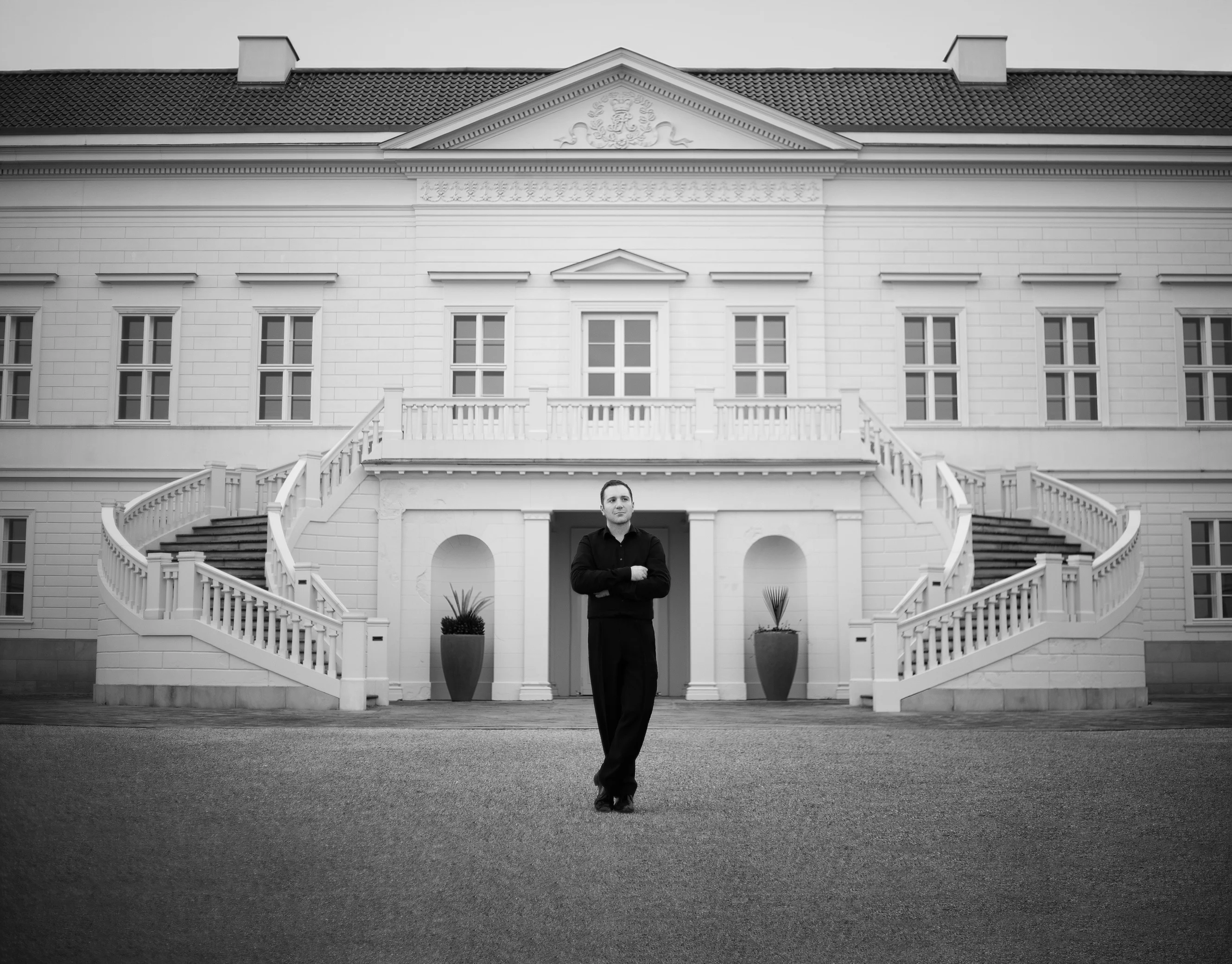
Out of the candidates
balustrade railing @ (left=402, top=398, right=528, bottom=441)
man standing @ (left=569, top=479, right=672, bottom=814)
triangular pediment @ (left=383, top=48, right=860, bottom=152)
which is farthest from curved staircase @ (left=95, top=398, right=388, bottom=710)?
man standing @ (left=569, top=479, right=672, bottom=814)

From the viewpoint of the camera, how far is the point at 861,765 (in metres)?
11.0

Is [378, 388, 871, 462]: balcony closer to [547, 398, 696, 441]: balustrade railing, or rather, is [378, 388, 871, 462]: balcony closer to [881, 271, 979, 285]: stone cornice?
[547, 398, 696, 441]: balustrade railing

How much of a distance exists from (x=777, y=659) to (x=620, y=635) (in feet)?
44.0

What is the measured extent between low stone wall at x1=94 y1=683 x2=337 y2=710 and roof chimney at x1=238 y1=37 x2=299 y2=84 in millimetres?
15908

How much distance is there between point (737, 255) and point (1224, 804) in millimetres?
18485

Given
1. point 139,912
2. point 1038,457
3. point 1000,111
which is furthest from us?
point 1000,111

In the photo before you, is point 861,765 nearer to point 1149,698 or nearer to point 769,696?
point 769,696

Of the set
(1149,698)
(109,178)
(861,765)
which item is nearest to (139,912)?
(861,765)

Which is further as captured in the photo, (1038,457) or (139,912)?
(1038,457)

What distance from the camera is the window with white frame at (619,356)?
26.2 metres

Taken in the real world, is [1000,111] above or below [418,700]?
above

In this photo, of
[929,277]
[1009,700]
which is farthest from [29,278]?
[1009,700]

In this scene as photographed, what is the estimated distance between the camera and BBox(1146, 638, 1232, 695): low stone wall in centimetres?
2511

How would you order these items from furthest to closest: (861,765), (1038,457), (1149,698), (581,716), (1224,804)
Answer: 1. (1038,457)
2. (1149,698)
3. (581,716)
4. (861,765)
5. (1224,804)
